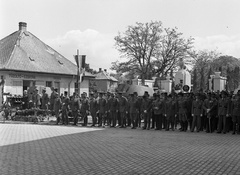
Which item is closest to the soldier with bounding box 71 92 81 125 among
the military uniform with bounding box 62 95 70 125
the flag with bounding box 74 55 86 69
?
the military uniform with bounding box 62 95 70 125

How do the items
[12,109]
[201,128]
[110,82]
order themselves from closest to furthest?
[201,128]
[12,109]
[110,82]

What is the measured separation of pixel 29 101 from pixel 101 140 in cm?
1196

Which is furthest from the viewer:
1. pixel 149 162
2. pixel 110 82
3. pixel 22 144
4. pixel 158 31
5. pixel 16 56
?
pixel 110 82

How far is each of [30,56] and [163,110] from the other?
2327 cm

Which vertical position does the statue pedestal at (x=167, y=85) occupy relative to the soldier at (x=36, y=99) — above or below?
above

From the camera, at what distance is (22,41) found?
3834cm

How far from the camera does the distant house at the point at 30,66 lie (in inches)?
1313

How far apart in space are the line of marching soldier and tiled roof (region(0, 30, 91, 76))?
15640 mm

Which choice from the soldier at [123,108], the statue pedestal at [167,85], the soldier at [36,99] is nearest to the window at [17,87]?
the soldier at [36,99]

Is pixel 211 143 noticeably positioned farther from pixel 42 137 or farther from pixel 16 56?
pixel 16 56

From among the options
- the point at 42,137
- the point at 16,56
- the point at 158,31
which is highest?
the point at 158,31

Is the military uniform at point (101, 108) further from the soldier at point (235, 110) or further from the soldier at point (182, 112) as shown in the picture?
the soldier at point (235, 110)

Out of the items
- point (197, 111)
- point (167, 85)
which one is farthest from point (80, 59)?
point (167, 85)

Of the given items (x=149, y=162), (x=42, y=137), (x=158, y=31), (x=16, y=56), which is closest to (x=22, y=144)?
(x=42, y=137)
